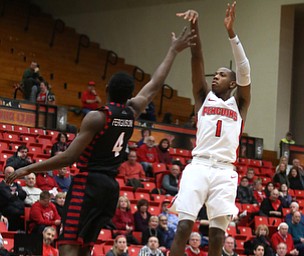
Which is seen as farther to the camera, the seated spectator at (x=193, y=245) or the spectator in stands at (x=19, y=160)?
the spectator in stands at (x=19, y=160)

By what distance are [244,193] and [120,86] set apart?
11991 millimetres

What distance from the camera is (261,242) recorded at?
15.4 meters

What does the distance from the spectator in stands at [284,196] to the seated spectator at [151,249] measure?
18.9ft

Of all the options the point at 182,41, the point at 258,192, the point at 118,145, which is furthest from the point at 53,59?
the point at 118,145

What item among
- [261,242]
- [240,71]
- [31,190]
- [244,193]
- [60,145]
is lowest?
[261,242]

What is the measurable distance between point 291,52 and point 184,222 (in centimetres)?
1874

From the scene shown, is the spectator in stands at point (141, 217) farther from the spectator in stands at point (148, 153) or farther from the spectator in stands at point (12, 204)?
the spectator in stands at point (148, 153)

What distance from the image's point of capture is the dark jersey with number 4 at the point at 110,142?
6.24m

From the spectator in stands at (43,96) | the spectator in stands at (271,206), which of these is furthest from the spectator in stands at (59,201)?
the spectator in stands at (43,96)

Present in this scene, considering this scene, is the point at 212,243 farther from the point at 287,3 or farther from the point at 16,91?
the point at 287,3

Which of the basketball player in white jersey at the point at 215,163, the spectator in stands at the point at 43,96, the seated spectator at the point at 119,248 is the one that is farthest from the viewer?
the spectator in stands at the point at 43,96

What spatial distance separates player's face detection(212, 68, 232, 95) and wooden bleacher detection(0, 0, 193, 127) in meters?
14.5

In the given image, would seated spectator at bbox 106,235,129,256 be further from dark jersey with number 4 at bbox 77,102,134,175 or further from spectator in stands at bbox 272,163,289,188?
spectator in stands at bbox 272,163,289,188

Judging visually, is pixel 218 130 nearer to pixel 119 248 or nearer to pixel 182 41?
pixel 182 41
